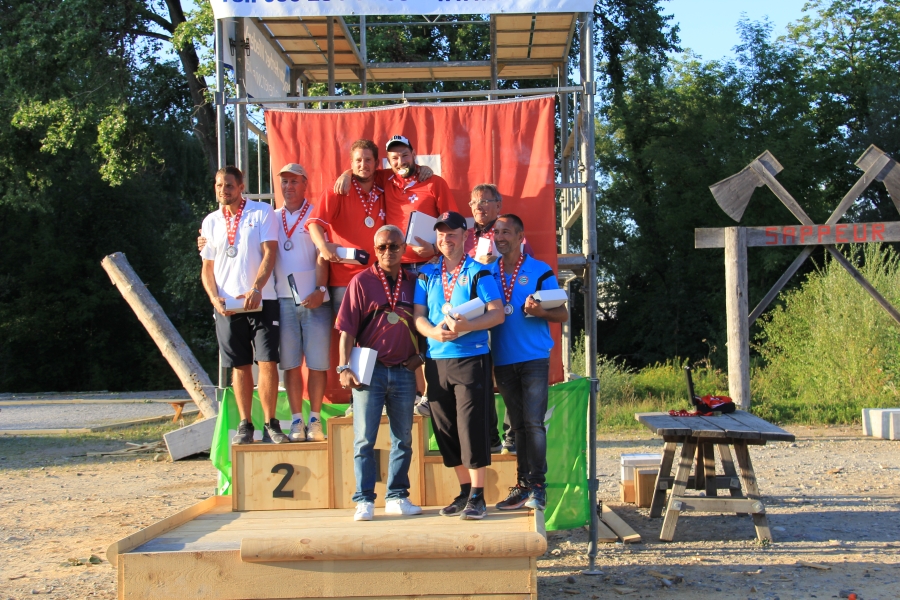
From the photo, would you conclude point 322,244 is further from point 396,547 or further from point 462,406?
point 396,547

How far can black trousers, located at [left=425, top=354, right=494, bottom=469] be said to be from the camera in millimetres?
4859

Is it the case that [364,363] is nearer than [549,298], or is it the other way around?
[364,363]

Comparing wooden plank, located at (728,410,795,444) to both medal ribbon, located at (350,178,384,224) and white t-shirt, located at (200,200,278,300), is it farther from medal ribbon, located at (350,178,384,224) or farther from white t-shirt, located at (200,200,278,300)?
white t-shirt, located at (200,200,278,300)

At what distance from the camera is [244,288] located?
5.62 metres

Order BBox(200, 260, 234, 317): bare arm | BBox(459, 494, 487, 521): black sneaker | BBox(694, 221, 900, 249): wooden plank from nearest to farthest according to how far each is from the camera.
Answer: BBox(459, 494, 487, 521): black sneaker, BBox(200, 260, 234, 317): bare arm, BBox(694, 221, 900, 249): wooden plank

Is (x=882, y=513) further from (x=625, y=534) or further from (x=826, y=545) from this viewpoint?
(x=625, y=534)

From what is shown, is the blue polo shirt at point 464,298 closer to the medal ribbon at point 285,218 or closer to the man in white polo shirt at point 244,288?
the man in white polo shirt at point 244,288

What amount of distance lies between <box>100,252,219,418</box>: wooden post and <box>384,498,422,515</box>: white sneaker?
289 inches

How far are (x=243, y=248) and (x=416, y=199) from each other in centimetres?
116

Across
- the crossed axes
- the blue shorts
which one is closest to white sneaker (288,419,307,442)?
the blue shorts

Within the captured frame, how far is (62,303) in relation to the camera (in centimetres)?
2764

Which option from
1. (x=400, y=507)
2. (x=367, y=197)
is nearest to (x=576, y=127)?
(x=367, y=197)

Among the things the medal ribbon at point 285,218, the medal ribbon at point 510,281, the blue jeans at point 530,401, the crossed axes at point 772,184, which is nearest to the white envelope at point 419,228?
the medal ribbon at point 510,281

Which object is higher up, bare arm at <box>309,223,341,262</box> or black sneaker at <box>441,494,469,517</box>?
bare arm at <box>309,223,341,262</box>
